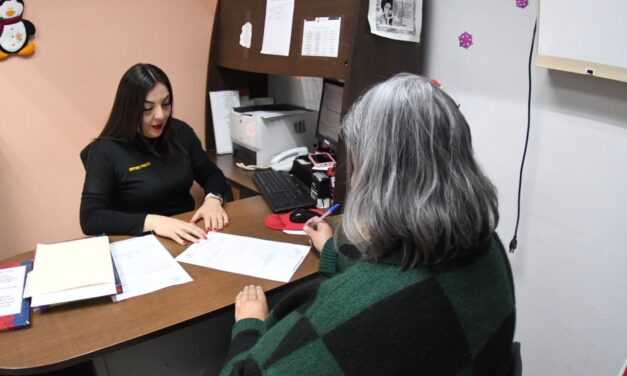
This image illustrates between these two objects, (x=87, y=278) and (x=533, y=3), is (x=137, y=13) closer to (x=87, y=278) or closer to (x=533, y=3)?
(x=87, y=278)

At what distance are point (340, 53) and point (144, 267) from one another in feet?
3.31

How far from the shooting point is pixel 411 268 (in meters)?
0.68

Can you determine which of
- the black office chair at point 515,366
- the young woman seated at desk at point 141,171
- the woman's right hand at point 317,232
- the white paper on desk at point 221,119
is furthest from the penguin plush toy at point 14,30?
the black office chair at point 515,366

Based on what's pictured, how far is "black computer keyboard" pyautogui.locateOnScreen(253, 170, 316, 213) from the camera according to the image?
63.4 inches

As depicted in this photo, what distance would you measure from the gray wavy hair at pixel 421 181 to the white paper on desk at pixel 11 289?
2.92ft

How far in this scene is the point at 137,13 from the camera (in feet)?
7.53

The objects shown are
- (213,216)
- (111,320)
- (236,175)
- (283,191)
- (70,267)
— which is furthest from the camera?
(236,175)

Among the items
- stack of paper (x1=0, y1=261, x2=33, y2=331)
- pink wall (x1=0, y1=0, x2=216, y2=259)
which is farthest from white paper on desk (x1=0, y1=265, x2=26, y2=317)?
pink wall (x1=0, y1=0, x2=216, y2=259)

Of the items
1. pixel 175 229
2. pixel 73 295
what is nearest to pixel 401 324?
pixel 73 295

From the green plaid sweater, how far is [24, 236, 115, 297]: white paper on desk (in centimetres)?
58

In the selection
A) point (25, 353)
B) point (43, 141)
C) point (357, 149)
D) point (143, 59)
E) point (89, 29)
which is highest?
point (89, 29)

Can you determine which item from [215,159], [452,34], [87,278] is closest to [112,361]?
[87,278]

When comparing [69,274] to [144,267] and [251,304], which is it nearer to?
[144,267]

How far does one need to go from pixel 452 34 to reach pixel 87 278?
148 cm
